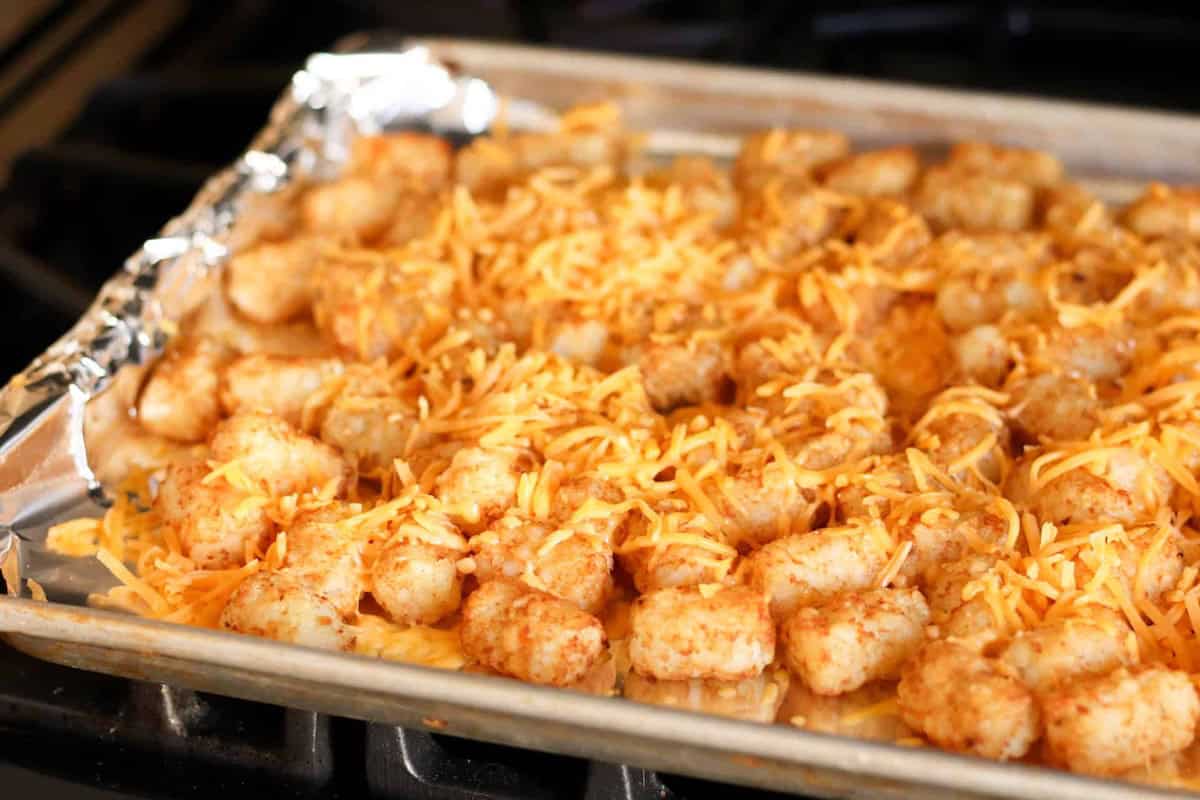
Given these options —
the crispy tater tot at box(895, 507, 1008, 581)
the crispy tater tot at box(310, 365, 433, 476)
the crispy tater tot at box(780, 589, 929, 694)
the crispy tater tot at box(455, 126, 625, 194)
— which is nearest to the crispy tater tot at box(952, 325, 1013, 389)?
the crispy tater tot at box(895, 507, 1008, 581)

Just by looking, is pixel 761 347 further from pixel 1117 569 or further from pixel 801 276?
pixel 1117 569

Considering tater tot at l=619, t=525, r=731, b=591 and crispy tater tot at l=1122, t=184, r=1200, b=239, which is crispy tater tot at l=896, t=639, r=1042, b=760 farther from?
crispy tater tot at l=1122, t=184, r=1200, b=239

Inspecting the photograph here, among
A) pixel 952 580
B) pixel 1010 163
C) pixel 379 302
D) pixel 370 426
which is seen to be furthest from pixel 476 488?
pixel 1010 163

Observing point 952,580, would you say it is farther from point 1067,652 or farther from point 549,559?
point 549,559

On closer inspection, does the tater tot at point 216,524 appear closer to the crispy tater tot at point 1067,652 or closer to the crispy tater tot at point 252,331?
the crispy tater tot at point 252,331

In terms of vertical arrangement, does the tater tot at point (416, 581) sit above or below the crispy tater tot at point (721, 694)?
above

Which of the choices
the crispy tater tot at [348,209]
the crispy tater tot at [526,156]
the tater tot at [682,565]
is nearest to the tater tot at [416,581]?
the tater tot at [682,565]
